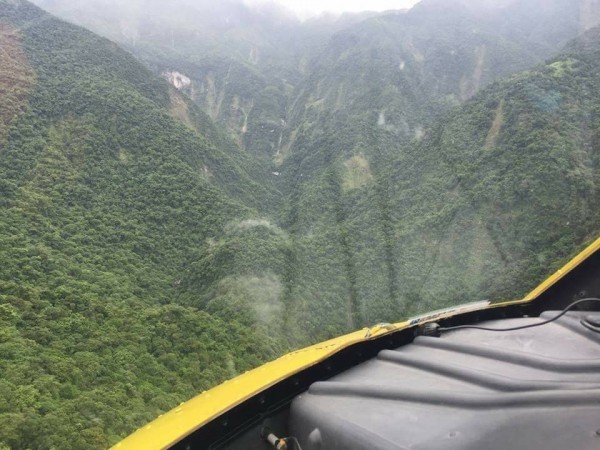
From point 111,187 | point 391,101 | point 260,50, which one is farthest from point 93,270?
point 260,50

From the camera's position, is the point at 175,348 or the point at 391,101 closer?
the point at 175,348

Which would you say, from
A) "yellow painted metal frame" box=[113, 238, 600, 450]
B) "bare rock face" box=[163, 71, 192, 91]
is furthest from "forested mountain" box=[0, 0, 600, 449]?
"bare rock face" box=[163, 71, 192, 91]

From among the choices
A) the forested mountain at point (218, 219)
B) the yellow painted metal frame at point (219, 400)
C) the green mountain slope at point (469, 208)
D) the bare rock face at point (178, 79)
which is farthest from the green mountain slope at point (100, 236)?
the bare rock face at point (178, 79)

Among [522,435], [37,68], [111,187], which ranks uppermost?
[37,68]

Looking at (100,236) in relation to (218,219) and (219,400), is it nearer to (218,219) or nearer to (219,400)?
(218,219)

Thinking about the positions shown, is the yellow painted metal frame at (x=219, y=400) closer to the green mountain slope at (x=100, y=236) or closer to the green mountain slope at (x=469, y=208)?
the green mountain slope at (x=100, y=236)

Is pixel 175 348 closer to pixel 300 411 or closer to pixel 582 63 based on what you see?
pixel 300 411
